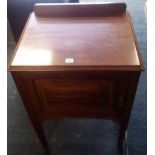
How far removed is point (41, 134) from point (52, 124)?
0.73ft

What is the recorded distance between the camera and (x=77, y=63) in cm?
80

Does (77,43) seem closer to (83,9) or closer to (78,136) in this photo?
(83,9)

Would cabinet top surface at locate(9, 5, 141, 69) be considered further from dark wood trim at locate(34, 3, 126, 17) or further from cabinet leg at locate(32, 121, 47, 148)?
cabinet leg at locate(32, 121, 47, 148)

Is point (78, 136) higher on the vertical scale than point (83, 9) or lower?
lower

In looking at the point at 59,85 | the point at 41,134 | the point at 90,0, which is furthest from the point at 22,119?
the point at 90,0

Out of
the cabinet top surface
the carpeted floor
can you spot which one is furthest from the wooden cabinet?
the carpeted floor

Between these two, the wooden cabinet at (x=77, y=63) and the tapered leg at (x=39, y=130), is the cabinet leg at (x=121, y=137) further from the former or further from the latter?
the tapered leg at (x=39, y=130)

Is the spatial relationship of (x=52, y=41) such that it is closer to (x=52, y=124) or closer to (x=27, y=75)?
(x=27, y=75)

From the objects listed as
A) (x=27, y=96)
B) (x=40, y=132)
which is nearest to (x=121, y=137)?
(x=40, y=132)

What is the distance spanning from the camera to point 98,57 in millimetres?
826

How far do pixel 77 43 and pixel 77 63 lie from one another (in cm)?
12

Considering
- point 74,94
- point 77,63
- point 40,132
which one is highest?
point 77,63

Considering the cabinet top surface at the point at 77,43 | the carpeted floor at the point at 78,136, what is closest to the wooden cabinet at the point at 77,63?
the cabinet top surface at the point at 77,43

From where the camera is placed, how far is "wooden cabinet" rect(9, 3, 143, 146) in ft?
2.65
